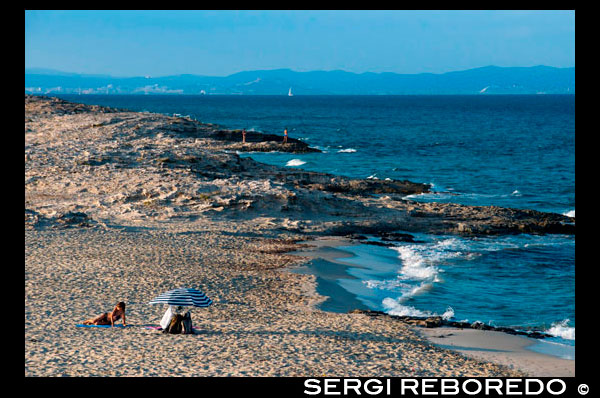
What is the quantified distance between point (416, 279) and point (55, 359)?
544 inches

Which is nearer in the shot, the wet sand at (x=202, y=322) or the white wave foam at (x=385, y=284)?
the wet sand at (x=202, y=322)

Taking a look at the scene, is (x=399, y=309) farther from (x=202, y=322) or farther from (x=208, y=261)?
(x=208, y=261)

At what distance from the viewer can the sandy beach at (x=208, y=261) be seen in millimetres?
13633

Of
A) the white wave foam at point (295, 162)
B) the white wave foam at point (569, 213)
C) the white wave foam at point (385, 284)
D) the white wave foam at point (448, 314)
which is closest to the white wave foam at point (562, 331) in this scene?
the white wave foam at point (448, 314)

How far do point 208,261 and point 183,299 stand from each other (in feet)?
26.2

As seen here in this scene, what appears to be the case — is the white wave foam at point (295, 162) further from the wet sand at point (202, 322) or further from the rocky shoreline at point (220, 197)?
the wet sand at point (202, 322)

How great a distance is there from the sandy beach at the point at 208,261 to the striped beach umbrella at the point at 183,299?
891 mm

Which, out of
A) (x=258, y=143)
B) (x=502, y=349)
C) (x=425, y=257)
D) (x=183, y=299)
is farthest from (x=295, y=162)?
(x=183, y=299)

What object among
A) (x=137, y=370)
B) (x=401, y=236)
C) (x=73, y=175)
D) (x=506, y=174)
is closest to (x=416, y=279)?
(x=401, y=236)

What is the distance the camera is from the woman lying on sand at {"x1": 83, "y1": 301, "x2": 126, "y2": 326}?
15125 mm

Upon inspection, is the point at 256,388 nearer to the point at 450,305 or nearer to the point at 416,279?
the point at 450,305

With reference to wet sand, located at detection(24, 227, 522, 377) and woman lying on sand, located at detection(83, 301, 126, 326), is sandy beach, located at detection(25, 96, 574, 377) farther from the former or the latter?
woman lying on sand, located at detection(83, 301, 126, 326)

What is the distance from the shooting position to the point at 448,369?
45.2 feet

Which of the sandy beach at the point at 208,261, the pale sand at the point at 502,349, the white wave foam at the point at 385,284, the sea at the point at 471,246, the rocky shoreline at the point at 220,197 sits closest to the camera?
the sandy beach at the point at 208,261
